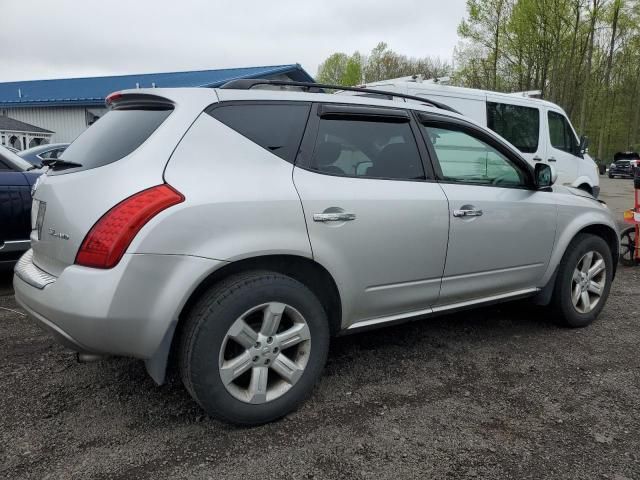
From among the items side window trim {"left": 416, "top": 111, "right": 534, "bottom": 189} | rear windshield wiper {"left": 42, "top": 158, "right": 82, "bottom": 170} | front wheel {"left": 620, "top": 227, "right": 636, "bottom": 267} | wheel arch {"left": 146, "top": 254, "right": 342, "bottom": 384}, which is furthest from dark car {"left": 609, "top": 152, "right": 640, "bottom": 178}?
rear windshield wiper {"left": 42, "top": 158, "right": 82, "bottom": 170}

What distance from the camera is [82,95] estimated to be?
972 inches

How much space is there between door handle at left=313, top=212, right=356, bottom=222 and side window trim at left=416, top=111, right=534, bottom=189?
81 centimetres

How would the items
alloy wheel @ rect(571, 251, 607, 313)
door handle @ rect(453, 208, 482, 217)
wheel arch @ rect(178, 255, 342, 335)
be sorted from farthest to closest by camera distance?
alloy wheel @ rect(571, 251, 607, 313)
door handle @ rect(453, 208, 482, 217)
wheel arch @ rect(178, 255, 342, 335)

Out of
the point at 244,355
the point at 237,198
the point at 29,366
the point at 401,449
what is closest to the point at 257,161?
the point at 237,198

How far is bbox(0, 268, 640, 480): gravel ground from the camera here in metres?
2.35

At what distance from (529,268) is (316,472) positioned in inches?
90.0

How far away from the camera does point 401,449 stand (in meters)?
2.49

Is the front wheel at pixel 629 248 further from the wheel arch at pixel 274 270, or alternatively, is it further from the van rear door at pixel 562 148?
the wheel arch at pixel 274 270

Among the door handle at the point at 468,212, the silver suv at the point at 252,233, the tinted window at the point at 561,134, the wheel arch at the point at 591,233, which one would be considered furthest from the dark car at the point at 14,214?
the tinted window at the point at 561,134

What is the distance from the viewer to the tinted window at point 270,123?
8.70 ft

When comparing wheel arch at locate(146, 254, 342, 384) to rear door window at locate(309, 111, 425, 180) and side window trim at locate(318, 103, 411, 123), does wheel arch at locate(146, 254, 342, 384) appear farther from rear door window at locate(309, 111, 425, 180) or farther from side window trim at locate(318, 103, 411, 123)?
side window trim at locate(318, 103, 411, 123)

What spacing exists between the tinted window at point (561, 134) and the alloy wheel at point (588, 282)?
5743mm

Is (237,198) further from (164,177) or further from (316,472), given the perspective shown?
(316,472)

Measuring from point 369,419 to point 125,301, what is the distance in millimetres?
1380
